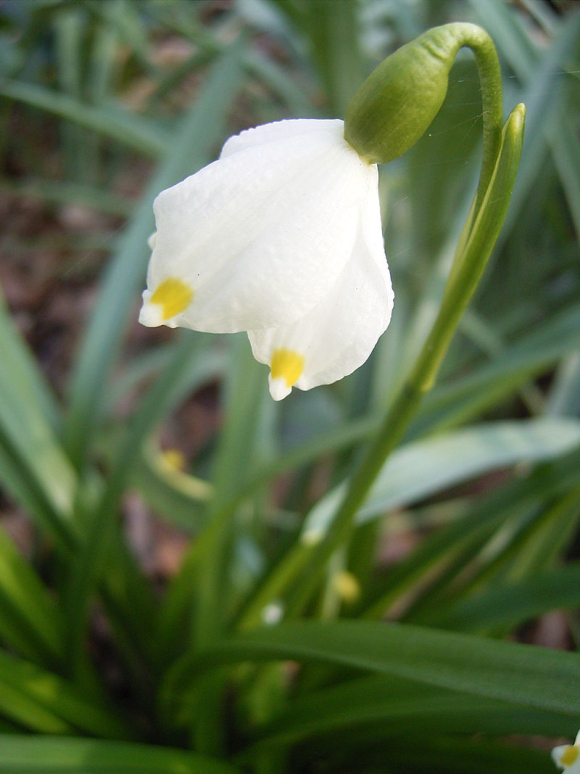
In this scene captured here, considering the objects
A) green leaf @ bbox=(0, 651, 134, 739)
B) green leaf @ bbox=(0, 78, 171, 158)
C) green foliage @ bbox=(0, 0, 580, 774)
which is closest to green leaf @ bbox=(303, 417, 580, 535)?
green foliage @ bbox=(0, 0, 580, 774)

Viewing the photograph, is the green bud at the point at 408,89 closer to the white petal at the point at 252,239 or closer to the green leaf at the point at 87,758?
the white petal at the point at 252,239

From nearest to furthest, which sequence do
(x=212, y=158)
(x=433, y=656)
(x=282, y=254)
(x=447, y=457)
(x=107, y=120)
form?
(x=282, y=254) → (x=433, y=656) → (x=447, y=457) → (x=107, y=120) → (x=212, y=158)

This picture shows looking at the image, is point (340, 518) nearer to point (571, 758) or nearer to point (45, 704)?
point (571, 758)

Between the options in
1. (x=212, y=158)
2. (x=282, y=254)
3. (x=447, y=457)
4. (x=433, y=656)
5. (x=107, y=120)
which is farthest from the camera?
(x=212, y=158)

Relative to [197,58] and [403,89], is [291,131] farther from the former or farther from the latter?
[197,58]

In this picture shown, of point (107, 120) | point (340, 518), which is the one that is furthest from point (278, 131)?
point (107, 120)

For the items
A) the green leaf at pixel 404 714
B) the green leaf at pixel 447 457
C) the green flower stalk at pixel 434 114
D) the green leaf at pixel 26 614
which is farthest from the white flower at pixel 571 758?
the green leaf at pixel 26 614

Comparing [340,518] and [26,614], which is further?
[26,614]
